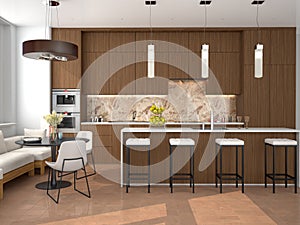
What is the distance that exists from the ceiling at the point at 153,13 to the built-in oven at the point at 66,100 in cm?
143

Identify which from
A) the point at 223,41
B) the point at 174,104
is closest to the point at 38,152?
the point at 174,104

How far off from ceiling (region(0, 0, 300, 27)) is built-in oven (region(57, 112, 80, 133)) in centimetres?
193

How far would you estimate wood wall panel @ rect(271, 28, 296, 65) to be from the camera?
773 cm

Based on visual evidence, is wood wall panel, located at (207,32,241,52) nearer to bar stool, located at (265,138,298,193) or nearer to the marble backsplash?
the marble backsplash

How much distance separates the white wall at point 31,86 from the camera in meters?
7.66

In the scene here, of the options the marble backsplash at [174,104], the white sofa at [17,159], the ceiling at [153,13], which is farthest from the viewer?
the marble backsplash at [174,104]

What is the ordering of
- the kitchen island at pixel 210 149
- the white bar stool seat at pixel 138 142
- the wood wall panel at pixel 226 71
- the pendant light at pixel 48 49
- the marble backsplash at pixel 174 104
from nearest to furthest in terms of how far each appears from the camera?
the pendant light at pixel 48 49 < the white bar stool seat at pixel 138 142 < the kitchen island at pixel 210 149 < the wood wall panel at pixel 226 71 < the marble backsplash at pixel 174 104

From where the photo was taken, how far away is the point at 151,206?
442cm

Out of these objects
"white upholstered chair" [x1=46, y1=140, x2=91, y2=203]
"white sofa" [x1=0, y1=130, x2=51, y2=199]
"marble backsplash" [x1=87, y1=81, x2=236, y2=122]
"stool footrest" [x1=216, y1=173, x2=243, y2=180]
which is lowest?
"stool footrest" [x1=216, y1=173, x2=243, y2=180]

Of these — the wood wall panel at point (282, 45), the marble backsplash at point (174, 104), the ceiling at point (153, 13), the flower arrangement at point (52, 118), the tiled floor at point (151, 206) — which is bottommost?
Result: the tiled floor at point (151, 206)

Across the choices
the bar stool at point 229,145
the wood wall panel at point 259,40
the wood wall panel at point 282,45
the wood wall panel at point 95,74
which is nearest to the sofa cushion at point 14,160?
the wood wall panel at point 95,74

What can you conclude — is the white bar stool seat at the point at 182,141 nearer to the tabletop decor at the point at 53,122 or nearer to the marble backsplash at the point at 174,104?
the tabletop decor at the point at 53,122

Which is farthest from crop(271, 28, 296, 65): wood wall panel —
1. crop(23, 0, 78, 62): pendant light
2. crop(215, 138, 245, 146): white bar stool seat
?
crop(23, 0, 78, 62): pendant light

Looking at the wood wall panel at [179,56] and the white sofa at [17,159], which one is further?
the wood wall panel at [179,56]
